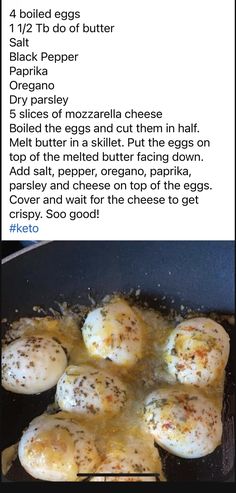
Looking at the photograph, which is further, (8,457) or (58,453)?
(8,457)

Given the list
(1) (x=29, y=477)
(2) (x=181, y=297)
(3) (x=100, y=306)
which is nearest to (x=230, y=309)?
(2) (x=181, y=297)

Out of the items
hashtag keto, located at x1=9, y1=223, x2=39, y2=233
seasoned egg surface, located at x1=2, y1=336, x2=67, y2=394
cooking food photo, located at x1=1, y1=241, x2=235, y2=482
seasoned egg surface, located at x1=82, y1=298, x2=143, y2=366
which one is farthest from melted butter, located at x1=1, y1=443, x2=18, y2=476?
hashtag keto, located at x1=9, y1=223, x2=39, y2=233

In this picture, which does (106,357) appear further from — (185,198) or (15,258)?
(185,198)

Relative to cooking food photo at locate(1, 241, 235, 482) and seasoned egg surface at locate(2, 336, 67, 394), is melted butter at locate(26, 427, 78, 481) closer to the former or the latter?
cooking food photo at locate(1, 241, 235, 482)

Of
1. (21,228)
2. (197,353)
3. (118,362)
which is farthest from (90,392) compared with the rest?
(21,228)

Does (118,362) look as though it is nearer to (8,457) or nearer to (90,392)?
(90,392)

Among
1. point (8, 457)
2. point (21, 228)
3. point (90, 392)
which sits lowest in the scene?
point (8, 457)

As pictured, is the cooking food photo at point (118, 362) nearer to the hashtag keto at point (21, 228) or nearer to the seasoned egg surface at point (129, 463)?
the seasoned egg surface at point (129, 463)
